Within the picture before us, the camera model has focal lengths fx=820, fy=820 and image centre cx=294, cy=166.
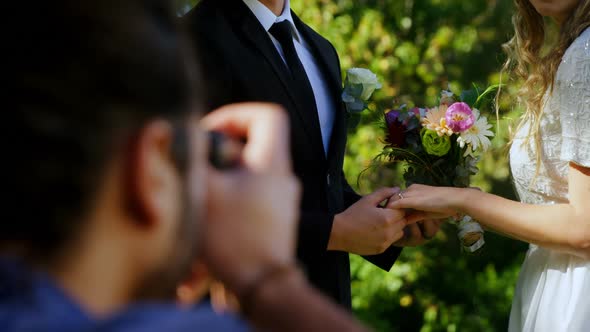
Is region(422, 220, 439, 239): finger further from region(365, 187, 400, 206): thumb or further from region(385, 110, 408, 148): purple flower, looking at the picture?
region(385, 110, 408, 148): purple flower

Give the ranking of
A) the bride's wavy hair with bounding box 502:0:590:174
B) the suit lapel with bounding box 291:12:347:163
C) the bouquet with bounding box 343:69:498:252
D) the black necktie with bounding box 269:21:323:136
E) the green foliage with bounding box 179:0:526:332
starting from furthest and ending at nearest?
the green foliage with bounding box 179:0:526:332
the bouquet with bounding box 343:69:498:252
the bride's wavy hair with bounding box 502:0:590:174
the suit lapel with bounding box 291:12:347:163
the black necktie with bounding box 269:21:323:136

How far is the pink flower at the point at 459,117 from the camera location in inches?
122

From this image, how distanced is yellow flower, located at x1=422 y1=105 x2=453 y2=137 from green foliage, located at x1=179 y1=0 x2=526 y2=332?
2938 mm

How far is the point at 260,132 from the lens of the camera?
1043mm

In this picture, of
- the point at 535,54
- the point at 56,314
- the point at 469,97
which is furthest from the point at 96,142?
the point at 535,54

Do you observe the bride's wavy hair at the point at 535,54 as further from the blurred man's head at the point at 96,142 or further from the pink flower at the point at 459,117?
the blurred man's head at the point at 96,142

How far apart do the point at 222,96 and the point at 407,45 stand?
4514 mm

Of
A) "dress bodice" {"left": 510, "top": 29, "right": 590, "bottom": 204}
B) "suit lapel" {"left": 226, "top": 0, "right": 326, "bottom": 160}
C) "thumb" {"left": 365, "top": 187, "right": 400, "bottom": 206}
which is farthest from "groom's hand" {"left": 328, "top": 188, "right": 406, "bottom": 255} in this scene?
"dress bodice" {"left": 510, "top": 29, "right": 590, "bottom": 204}

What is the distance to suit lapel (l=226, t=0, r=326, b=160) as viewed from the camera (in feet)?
8.92

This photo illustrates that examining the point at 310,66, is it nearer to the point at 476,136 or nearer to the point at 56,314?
the point at 476,136

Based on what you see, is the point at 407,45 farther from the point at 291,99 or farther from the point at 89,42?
the point at 89,42

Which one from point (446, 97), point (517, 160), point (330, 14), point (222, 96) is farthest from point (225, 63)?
point (330, 14)

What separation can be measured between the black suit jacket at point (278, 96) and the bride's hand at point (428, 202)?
0.25 metres

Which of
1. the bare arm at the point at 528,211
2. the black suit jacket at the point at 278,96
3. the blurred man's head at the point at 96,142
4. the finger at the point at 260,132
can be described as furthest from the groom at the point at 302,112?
the blurred man's head at the point at 96,142
